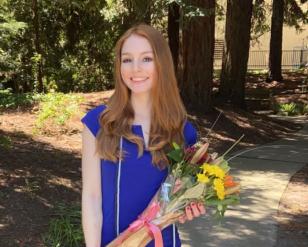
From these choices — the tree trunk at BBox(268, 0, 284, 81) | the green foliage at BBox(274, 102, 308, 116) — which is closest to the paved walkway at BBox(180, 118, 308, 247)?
the green foliage at BBox(274, 102, 308, 116)

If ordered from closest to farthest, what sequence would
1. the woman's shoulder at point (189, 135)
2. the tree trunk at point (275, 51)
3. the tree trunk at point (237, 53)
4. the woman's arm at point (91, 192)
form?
the woman's arm at point (91, 192) → the woman's shoulder at point (189, 135) → the tree trunk at point (237, 53) → the tree trunk at point (275, 51)

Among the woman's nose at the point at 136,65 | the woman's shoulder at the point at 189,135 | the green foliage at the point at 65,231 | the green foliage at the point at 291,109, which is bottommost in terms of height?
the green foliage at the point at 291,109

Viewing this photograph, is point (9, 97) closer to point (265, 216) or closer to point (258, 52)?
point (265, 216)

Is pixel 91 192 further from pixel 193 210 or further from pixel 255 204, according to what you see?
pixel 255 204

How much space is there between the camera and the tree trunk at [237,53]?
1284 cm

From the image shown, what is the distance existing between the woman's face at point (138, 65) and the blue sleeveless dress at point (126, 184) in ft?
0.55

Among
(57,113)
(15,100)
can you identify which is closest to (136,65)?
(57,113)

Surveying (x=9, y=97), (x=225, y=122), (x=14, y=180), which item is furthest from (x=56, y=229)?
(x=9, y=97)

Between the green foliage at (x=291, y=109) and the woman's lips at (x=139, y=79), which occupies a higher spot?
the woman's lips at (x=139, y=79)

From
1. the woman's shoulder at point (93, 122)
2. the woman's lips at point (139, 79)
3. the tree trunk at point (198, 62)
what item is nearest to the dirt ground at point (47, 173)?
the tree trunk at point (198, 62)

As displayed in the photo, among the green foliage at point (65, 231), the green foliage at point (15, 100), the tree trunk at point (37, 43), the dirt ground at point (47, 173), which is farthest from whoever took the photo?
the tree trunk at point (37, 43)

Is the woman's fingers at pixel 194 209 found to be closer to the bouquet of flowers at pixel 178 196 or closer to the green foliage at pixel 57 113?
the bouquet of flowers at pixel 178 196

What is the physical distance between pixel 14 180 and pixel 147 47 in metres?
3.96

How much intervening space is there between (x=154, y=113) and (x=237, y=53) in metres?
10.9
